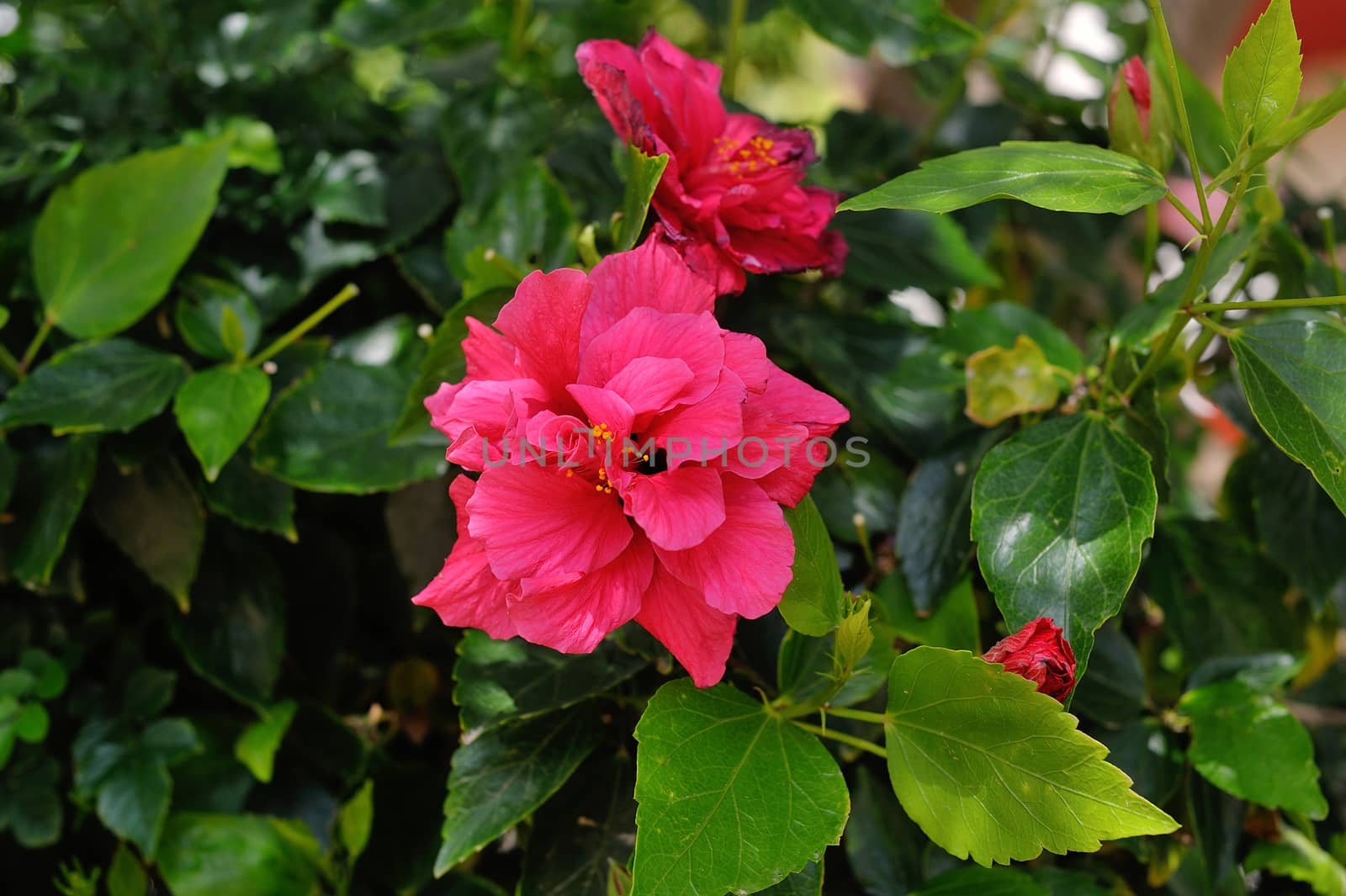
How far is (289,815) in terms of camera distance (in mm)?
703

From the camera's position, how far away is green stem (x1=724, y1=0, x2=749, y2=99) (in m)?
0.80

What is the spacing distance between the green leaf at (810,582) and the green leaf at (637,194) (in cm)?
15

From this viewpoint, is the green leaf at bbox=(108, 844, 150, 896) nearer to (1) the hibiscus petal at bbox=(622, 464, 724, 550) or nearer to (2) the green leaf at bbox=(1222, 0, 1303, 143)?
(1) the hibiscus petal at bbox=(622, 464, 724, 550)

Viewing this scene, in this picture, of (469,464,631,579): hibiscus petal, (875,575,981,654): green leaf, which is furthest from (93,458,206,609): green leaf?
(875,575,981,654): green leaf

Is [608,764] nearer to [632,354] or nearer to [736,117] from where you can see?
[632,354]

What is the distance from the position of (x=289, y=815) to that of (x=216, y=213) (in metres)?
0.46

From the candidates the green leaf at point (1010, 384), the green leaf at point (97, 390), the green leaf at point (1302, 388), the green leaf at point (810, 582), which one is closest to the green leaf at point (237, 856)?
the green leaf at point (97, 390)

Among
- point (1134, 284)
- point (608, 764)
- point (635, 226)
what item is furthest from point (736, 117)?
point (1134, 284)

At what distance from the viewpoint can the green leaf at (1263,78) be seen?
0.44m

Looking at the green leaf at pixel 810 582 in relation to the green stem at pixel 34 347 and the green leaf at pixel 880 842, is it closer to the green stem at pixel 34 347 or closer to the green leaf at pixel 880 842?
the green leaf at pixel 880 842

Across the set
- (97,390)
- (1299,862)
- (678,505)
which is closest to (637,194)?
(678,505)

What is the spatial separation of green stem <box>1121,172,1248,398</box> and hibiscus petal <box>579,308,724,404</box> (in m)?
0.25

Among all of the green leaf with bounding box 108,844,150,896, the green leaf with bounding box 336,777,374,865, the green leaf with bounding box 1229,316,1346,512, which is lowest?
the green leaf with bounding box 108,844,150,896

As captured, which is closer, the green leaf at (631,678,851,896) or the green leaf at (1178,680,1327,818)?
the green leaf at (631,678,851,896)
